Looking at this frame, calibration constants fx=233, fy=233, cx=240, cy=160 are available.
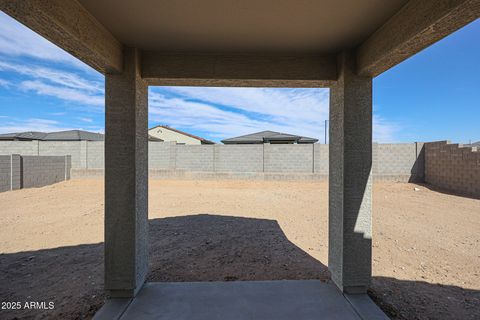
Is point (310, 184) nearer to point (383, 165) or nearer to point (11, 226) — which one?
point (383, 165)

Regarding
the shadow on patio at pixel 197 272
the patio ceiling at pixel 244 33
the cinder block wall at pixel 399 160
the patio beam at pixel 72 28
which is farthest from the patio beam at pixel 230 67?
the cinder block wall at pixel 399 160

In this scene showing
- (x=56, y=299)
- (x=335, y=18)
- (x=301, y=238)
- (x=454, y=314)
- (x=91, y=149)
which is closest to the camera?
(x=335, y=18)

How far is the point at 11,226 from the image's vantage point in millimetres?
5281

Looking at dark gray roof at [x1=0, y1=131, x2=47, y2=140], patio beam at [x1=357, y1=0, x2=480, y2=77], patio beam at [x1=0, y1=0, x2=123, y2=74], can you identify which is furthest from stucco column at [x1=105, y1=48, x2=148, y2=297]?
dark gray roof at [x1=0, y1=131, x2=47, y2=140]

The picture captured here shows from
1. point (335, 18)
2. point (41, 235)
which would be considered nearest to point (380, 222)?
point (335, 18)

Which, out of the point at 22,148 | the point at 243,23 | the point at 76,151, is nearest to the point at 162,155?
the point at 76,151

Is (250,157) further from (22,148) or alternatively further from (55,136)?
(55,136)

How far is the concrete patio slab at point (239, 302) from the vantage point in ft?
7.27

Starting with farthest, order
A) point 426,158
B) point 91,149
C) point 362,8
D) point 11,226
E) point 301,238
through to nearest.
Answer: point 91,149 → point 426,158 → point 11,226 → point 301,238 → point 362,8

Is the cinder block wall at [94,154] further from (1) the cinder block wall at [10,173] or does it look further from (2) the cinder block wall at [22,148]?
(1) the cinder block wall at [10,173]

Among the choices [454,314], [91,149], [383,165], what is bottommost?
[454,314]

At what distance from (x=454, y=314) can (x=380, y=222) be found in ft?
11.1

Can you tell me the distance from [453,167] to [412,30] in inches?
430

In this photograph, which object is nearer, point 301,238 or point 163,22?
point 163,22
